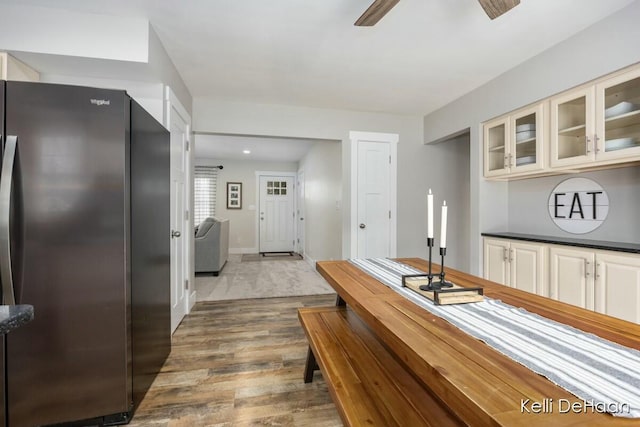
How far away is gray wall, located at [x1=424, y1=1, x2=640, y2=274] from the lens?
1870 mm

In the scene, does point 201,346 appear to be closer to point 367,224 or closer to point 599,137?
point 367,224

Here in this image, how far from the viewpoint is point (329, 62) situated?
2500mm

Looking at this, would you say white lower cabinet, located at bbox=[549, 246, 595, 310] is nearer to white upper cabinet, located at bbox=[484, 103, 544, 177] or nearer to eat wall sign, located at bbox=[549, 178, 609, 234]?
eat wall sign, located at bbox=[549, 178, 609, 234]

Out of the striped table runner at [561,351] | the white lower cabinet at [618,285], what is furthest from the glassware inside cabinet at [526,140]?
the striped table runner at [561,351]

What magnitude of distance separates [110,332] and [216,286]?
2.73 meters

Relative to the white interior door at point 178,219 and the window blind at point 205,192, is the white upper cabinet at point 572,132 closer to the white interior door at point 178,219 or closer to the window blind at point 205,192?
the white interior door at point 178,219

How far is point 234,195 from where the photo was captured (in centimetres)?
733

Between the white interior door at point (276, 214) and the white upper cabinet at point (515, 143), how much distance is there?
529cm

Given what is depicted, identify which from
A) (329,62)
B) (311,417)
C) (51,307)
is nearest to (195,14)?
(329,62)

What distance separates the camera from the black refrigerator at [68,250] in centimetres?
131

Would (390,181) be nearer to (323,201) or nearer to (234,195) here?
(323,201)

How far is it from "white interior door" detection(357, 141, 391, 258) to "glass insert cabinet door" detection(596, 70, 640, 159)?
6.97ft

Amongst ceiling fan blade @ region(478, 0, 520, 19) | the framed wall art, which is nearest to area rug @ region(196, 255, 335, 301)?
the framed wall art

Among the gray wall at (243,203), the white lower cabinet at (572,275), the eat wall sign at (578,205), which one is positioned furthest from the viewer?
the gray wall at (243,203)
